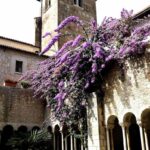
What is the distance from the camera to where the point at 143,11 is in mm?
14383

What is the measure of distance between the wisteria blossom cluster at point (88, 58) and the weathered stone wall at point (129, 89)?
354mm

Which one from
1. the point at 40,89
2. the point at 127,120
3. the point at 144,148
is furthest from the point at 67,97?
the point at 144,148

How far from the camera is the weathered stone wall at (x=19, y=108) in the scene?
46.5ft

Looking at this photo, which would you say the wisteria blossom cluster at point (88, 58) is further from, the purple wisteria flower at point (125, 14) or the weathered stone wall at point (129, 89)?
the weathered stone wall at point (129, 89)

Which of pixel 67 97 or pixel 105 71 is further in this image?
pixel 67 97

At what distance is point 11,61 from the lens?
21203mm

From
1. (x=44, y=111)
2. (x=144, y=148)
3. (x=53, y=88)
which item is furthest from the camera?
(x=44, y=111)

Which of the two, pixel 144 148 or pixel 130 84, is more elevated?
pixel 130 84

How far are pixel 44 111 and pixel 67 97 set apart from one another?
368cm

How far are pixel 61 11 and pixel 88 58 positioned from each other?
1667cm

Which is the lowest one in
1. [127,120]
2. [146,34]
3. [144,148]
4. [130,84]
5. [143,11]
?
[144,148]

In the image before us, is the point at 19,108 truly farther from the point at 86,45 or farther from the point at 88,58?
the point at 86,45

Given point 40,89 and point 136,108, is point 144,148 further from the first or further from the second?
point 40,89

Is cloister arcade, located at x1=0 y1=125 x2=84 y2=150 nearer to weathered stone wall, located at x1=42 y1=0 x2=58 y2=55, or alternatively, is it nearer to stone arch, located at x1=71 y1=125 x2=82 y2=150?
stone arch, located at x1=71 y1=125 x2=82 y2=150
